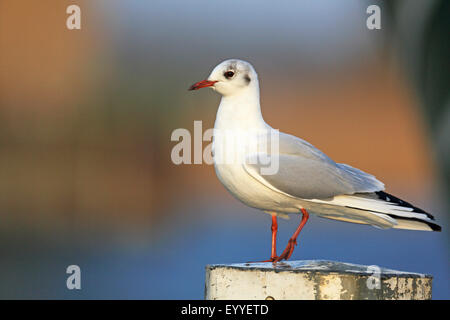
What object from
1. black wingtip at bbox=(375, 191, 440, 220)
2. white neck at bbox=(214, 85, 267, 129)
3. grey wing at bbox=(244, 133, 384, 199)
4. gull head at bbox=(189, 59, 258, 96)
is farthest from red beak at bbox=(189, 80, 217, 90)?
black wingtip at bbox=(375, 191, 440, 220)

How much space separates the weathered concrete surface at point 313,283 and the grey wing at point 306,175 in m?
0.61

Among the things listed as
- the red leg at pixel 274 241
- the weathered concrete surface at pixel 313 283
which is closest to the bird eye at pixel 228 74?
the red leg at pixel 274 241

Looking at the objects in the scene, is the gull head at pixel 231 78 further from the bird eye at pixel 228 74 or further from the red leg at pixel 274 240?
the red leg at pixel 274 240

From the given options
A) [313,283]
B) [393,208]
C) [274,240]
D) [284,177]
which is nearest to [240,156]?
[284,177]

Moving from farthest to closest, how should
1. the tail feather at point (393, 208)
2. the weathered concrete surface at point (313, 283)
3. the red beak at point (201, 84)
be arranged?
1. the red beak at point (201, 84)
2. the tail feather at point (393, 208)
3. the weathered concrete surface at point (313, 283)

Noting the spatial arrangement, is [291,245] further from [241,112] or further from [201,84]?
[201,84]

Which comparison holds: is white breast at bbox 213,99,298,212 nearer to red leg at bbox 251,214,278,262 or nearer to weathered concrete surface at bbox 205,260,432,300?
red leg at bbox 251,214,278,262

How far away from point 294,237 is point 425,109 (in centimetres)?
149

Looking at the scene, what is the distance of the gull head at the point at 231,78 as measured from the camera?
3.67 m

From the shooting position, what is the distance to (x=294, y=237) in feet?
11.4

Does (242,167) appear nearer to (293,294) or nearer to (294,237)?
(294,237)

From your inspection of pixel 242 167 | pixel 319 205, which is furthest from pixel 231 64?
pixel 319 205

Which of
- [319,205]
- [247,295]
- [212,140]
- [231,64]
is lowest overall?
[247,295]

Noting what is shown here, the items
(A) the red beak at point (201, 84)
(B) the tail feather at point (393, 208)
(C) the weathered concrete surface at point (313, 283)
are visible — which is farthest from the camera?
(A) the red beak at point (201, 84)
